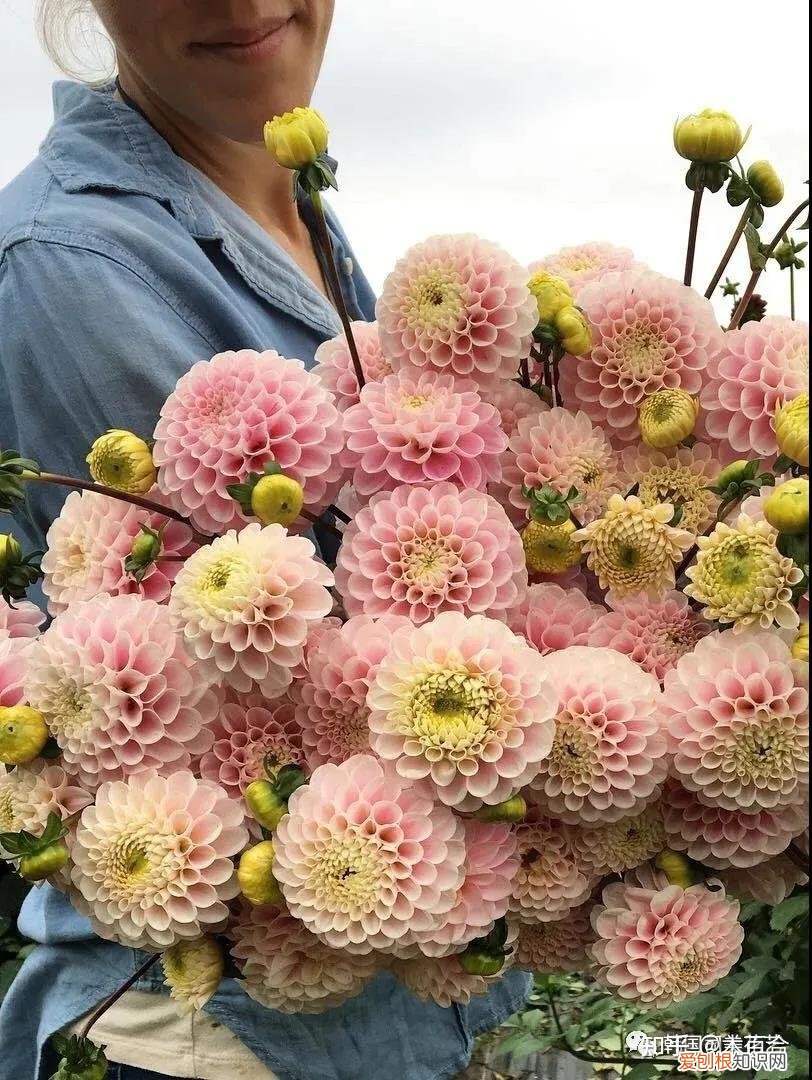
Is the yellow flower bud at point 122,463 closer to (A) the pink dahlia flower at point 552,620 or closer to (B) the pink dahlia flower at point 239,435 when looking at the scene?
(B) the pink dahlia flower at point 239,435

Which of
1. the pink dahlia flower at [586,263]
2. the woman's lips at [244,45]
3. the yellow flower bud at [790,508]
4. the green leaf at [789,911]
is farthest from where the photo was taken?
the green leaf at [789,911]

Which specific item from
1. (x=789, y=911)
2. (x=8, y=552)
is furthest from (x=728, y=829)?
(x=789, y=911)

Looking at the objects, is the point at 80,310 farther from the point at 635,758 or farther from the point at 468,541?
the point at 635,758

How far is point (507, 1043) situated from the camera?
136cm

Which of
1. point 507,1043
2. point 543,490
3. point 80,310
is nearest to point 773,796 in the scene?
point 543,490

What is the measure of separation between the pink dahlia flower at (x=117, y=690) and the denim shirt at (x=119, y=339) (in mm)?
192

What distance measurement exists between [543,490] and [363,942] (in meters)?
0.21

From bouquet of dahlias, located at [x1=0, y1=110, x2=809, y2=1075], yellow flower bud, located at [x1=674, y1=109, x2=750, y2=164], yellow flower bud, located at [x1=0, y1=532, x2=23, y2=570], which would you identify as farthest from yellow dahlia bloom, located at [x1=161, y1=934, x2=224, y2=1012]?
yellow flower bud, located at [x1=674, y1=109, x2=750, y2=164]

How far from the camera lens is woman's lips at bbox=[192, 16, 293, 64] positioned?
768 millimetres

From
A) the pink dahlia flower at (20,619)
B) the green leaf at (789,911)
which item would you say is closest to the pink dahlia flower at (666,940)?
the pink dahlia flower at (20,619)

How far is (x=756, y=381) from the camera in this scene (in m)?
0.56

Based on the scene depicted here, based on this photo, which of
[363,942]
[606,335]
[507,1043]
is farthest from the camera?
[507,1043]

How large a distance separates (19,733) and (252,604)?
0.13m

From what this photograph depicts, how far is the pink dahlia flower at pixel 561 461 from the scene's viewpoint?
0.56m
